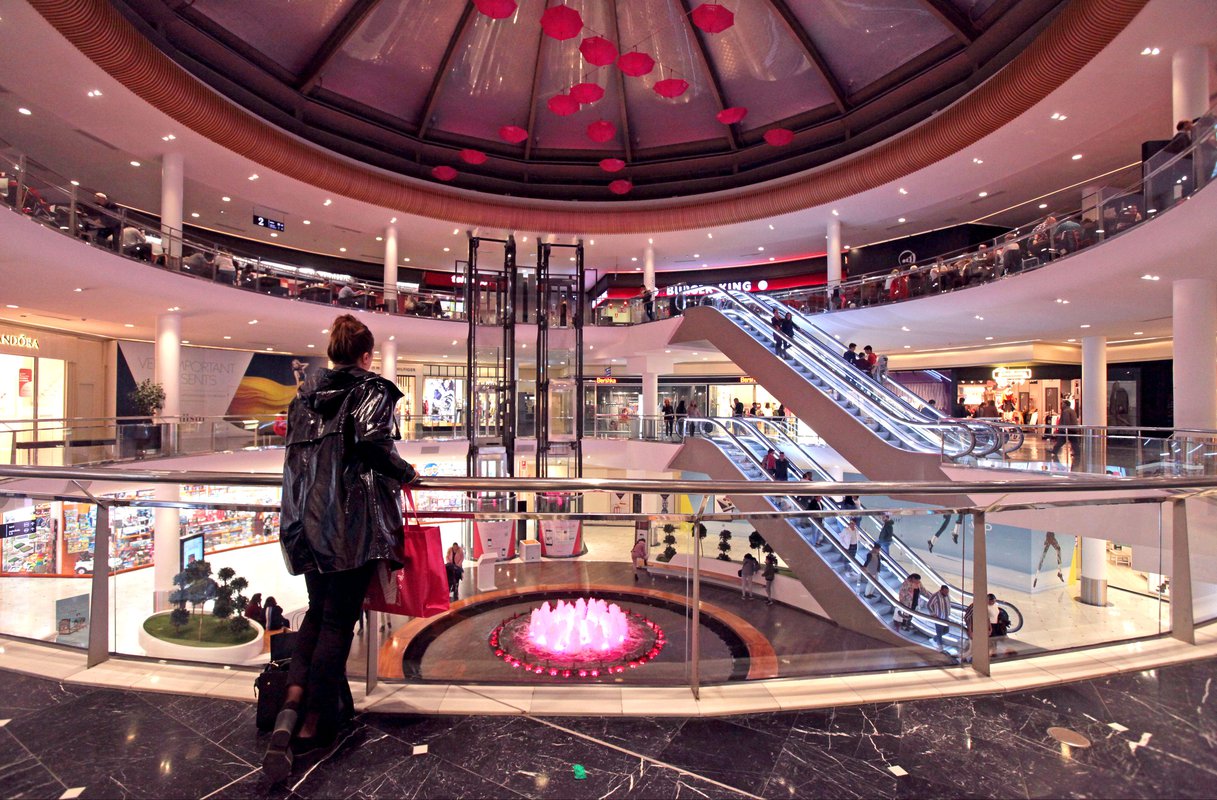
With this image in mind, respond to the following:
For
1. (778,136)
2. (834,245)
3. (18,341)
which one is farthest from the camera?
(834,245)

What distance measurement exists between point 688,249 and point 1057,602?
24.2 meters

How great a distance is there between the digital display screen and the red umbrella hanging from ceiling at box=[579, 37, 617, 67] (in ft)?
41.7

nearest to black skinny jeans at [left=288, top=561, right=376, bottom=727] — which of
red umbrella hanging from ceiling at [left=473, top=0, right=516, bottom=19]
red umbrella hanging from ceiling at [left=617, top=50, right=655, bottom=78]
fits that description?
red umbrella hanging from ceiling at [left=473, top=0, right=516, bottom=19]

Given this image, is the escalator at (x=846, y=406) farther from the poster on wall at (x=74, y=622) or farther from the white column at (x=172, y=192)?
the white column at (x=172, y=192)

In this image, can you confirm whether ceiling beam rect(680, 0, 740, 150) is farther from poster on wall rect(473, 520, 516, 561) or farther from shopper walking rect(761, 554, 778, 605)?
poster on wall rect(473, 520, 516, 561)

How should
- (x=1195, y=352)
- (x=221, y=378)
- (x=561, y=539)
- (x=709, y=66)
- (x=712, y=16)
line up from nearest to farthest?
(x=561, y=539)
(x=1195, y=352)
(x=712, y=16)
(x=709, y=66)
(x=221, y=378)

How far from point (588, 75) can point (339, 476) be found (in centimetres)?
2267

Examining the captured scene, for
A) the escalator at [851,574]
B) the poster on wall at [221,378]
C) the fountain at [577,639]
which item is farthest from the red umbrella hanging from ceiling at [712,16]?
the poster on wall at [221,378]

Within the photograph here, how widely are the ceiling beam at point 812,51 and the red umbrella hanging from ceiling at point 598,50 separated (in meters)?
6.16

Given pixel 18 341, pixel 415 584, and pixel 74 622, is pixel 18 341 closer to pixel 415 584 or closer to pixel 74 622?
pixel 74 622

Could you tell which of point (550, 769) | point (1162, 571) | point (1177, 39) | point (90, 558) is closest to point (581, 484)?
point (550, 769)

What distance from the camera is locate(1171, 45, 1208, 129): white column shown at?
415 inches

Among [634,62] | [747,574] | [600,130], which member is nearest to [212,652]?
[747,574]

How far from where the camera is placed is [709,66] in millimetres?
20344
